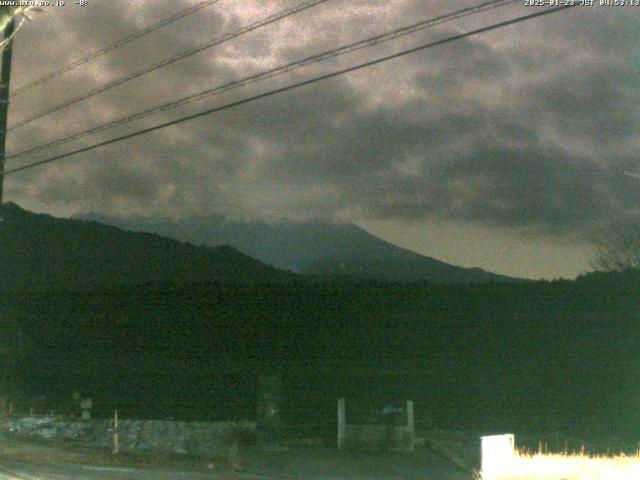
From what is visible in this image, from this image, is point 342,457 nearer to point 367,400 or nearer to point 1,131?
point 1,131

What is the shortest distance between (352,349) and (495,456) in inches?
1292

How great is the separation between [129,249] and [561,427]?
2625 inches

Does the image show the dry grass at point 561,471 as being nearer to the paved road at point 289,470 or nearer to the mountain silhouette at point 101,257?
the paved road at point 289,470

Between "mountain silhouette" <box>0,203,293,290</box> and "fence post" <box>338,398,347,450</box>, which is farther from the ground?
"mountain silhouette" <box>0,203,293,290</box>

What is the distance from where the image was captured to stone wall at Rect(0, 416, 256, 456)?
77.7 ft

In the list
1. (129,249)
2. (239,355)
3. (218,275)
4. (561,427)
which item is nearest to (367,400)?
(561,427)

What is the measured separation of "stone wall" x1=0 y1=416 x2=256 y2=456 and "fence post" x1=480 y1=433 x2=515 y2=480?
923cm

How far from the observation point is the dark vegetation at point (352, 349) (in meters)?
37.8

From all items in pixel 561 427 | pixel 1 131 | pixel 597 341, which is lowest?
pixel 561 427

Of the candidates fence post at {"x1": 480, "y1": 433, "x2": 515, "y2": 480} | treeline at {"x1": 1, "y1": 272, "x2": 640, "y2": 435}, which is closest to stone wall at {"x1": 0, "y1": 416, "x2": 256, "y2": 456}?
treeline at {"x1": 1, "y1": 272, "x2": 640, "y2": 435}

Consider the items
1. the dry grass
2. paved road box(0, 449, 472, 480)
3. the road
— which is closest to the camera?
the dry grass

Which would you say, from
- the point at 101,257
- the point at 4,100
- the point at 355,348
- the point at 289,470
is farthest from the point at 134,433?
the point at 101,257

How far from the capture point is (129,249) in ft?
302

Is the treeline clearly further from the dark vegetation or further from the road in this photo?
the road
